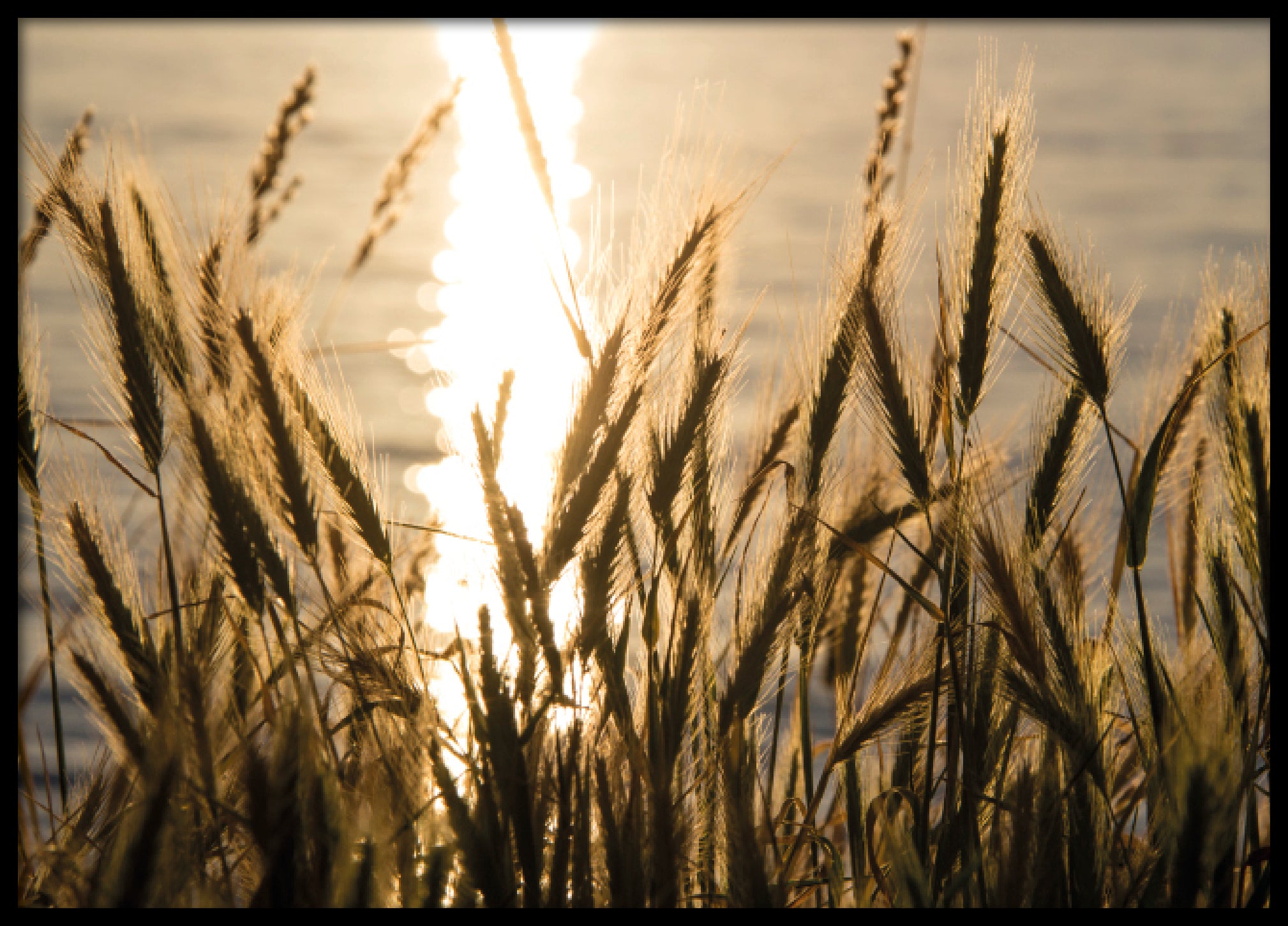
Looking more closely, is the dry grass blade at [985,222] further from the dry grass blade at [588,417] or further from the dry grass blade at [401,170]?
the dry grass blade at [401,170]

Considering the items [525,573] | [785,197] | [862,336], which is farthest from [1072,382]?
[785,197]

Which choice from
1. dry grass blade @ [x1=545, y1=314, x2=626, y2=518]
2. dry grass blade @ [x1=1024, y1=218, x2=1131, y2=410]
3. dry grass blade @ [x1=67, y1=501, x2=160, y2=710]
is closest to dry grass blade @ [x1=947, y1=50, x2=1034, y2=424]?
dry grass blade @ [x1=1024, y1=218, x2=1131, y2=410]

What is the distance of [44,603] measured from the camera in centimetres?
118

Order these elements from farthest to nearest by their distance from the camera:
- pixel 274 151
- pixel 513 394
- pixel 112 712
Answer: pixel 274 151, pixel 112 712, pixel 513 394

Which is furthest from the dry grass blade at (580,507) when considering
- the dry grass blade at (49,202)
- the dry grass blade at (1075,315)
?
the dry grass blade at (49,202)

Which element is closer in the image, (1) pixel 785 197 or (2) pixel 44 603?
(2) pixel 44 603

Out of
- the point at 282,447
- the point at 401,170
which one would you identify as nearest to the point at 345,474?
the point at 282,447

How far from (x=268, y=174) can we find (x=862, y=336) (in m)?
0.78

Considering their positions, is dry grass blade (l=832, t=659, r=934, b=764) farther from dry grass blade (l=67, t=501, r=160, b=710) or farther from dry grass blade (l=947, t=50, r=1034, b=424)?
dry grass blade (l=67, t=501, r=160, b=710)

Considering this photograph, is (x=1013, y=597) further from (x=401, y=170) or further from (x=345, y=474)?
(x=401, y=170)

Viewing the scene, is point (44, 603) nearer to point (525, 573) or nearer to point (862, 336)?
point (525, 573)

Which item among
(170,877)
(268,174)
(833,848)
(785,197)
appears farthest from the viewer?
(785,197)

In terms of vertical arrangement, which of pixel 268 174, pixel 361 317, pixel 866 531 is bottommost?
pixel 866 531

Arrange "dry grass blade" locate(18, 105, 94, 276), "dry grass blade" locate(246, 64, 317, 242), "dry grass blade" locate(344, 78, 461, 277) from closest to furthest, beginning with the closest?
"dry grass blade" locate(18, 105, 94, 276)
"dry grass blade" locate(246, 64, 317, 242)
"dry grass blade" locate(344, 78, 461, 277)
